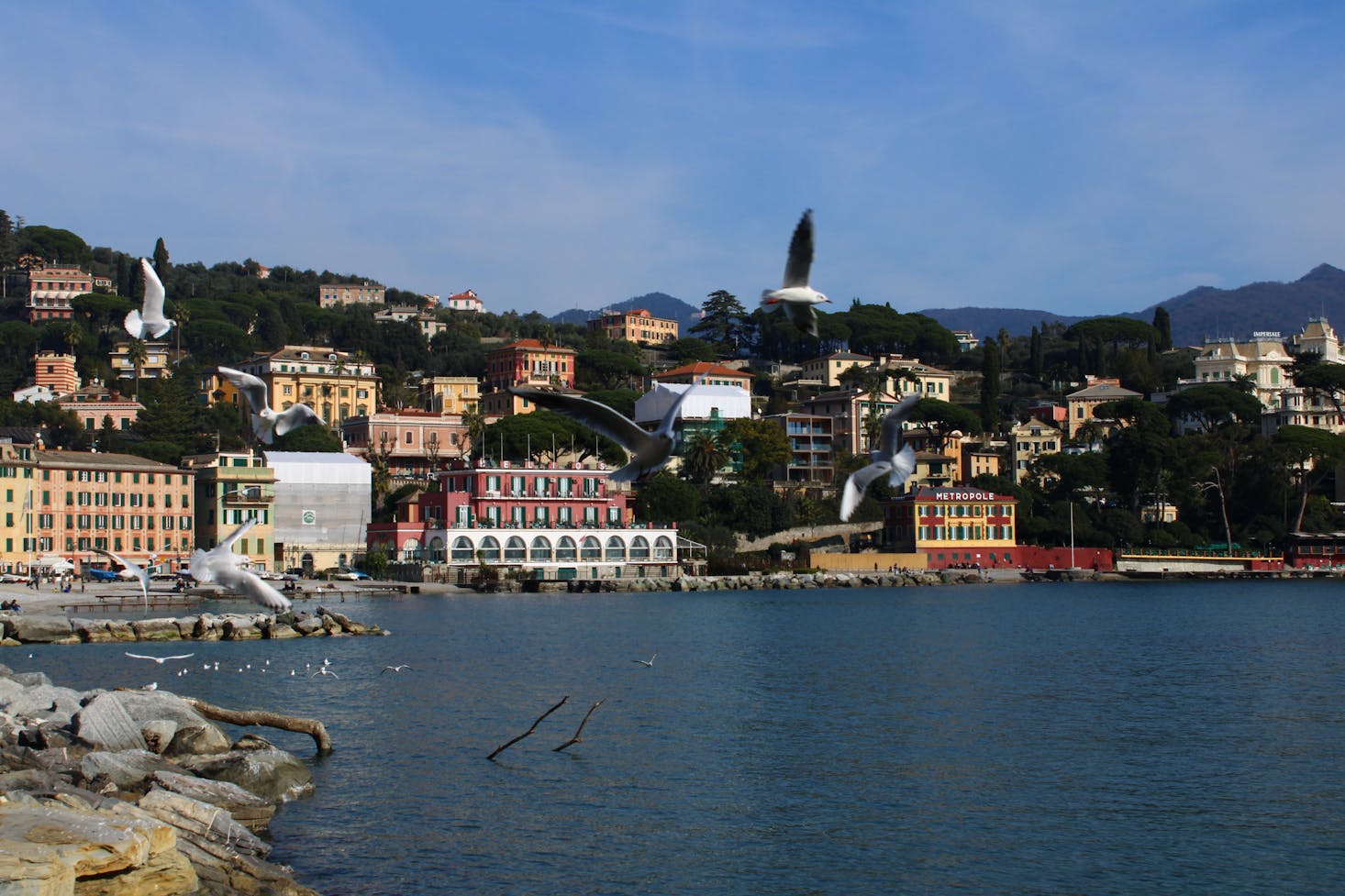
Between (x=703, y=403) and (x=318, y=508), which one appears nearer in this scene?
(x=318, y=508)

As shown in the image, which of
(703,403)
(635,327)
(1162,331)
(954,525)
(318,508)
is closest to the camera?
(318,508)

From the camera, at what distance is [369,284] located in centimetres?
18100

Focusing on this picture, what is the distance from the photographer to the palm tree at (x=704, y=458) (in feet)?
287

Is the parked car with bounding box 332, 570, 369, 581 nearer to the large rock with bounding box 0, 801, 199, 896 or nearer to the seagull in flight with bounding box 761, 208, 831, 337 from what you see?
the large rock with bounding box 0, 801, 199, 896

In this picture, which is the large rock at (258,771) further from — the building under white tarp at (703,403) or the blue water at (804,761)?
the building under white tarp at (703,403)

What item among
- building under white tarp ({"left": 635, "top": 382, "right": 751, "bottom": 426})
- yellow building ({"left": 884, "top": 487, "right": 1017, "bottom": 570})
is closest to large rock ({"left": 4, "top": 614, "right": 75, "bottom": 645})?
building under white tarp ({"left": 635, "top": 382, "right": 751, "bottom": 426})

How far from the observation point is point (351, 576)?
7081cm

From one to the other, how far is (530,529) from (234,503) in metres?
14.7

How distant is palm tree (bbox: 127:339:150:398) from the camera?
10519 centimetres

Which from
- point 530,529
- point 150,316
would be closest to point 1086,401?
point 530,529

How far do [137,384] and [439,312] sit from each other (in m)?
62.6

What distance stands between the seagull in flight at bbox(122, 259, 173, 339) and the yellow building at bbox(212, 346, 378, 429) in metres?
83.4

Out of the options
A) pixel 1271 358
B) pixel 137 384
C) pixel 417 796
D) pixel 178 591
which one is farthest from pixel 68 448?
pixel 1271 358

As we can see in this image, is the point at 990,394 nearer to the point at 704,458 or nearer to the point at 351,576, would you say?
the point at 704,458
